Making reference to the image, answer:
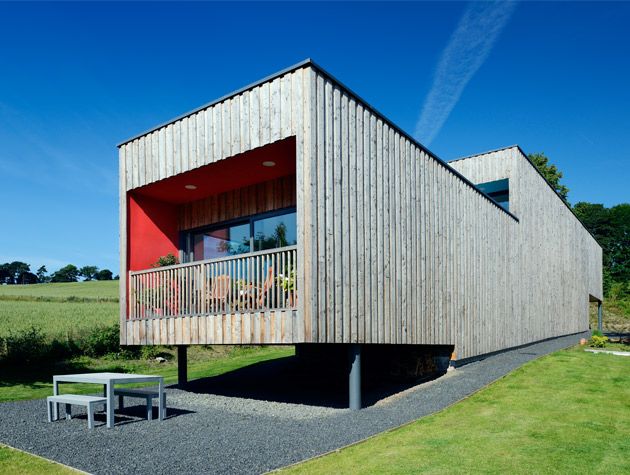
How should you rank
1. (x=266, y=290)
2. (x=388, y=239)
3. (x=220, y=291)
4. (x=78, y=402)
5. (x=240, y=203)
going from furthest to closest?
(x=240, y=203)
(x=388, y=239)
(x=220, y=291)
(x=266, y=290)
(x=78, y=402)

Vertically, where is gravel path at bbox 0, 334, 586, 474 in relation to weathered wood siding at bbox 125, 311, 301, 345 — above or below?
below

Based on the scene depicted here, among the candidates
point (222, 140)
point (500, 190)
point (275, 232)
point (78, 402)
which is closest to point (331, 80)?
point (222, 140)

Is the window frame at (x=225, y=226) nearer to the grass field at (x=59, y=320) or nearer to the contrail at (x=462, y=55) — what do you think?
the contrail at (x=462, y=55)

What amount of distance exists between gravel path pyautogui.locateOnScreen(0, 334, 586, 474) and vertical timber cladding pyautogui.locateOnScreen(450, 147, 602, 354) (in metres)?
6.58

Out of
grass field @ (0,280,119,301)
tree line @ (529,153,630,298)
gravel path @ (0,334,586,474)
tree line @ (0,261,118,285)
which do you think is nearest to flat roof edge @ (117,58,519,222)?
gravel path @ (0,334,586,474)

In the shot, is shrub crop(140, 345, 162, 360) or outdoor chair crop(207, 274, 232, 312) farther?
shrub crop(140, 345, 162, 360)

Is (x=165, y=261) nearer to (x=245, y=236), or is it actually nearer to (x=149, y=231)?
(x=149, y=231)

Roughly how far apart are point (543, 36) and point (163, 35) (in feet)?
33.7

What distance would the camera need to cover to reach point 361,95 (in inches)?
362

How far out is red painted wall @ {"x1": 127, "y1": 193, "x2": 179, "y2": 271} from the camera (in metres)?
11.7

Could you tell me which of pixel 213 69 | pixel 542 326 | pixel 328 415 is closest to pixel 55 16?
pixel 213 69

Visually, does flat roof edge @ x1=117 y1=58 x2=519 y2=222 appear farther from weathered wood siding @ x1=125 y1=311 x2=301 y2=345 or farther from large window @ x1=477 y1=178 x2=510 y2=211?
large window @ x1=477 y1=178 x2=510 y2=211

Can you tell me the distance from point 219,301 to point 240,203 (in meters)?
3.55

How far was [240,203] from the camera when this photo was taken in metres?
12.4
